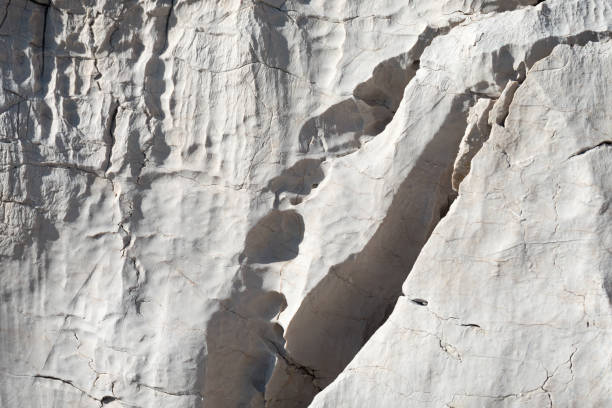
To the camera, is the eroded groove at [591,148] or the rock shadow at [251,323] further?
the rock shadow at [251,323]

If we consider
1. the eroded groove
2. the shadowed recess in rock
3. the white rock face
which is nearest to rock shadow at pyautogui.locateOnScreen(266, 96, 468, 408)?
the white rock face

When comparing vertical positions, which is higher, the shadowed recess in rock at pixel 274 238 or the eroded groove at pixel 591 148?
the eroded groove at pixel 591 148

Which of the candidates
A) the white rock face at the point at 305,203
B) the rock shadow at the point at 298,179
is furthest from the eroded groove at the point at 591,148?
the rock shadow at the point at 298,179

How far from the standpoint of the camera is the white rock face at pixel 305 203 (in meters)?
1.96

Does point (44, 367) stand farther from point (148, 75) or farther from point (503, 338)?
point (503, 338)

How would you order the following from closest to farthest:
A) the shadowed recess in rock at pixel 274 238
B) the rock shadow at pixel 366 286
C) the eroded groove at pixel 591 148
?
1. the eroded groove at pixel 591 148
2. the rock shadow at pixel 366 286
3. the shadowed recess in rock at pixel 274 238

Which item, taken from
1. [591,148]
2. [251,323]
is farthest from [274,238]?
[591,148]

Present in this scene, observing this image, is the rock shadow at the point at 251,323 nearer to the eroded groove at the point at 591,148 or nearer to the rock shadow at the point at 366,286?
the rock shadow at the point at 366,286

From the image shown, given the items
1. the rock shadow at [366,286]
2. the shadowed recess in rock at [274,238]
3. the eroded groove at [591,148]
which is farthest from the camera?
the shadowed recess in rock at [274,238]

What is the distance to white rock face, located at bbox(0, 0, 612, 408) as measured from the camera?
1.96 m

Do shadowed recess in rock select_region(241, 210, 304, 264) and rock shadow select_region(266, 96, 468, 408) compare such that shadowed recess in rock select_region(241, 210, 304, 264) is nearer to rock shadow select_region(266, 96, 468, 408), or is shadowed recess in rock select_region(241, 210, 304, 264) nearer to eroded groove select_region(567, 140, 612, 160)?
rock shadow select_region(266, 96, 468, 408)

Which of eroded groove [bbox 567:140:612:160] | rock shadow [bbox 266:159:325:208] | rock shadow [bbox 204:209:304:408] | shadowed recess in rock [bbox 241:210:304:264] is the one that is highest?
eroded groove [bbox 567:140:612:160]

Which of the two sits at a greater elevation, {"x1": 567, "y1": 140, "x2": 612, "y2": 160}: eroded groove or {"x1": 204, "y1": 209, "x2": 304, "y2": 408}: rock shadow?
{"x1": 567, "y1": 140, "x2": 612, "y2": 160}: eroded groove

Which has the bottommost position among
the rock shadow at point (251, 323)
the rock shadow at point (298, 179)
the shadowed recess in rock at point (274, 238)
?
the rock shadow at point (251, 323)
